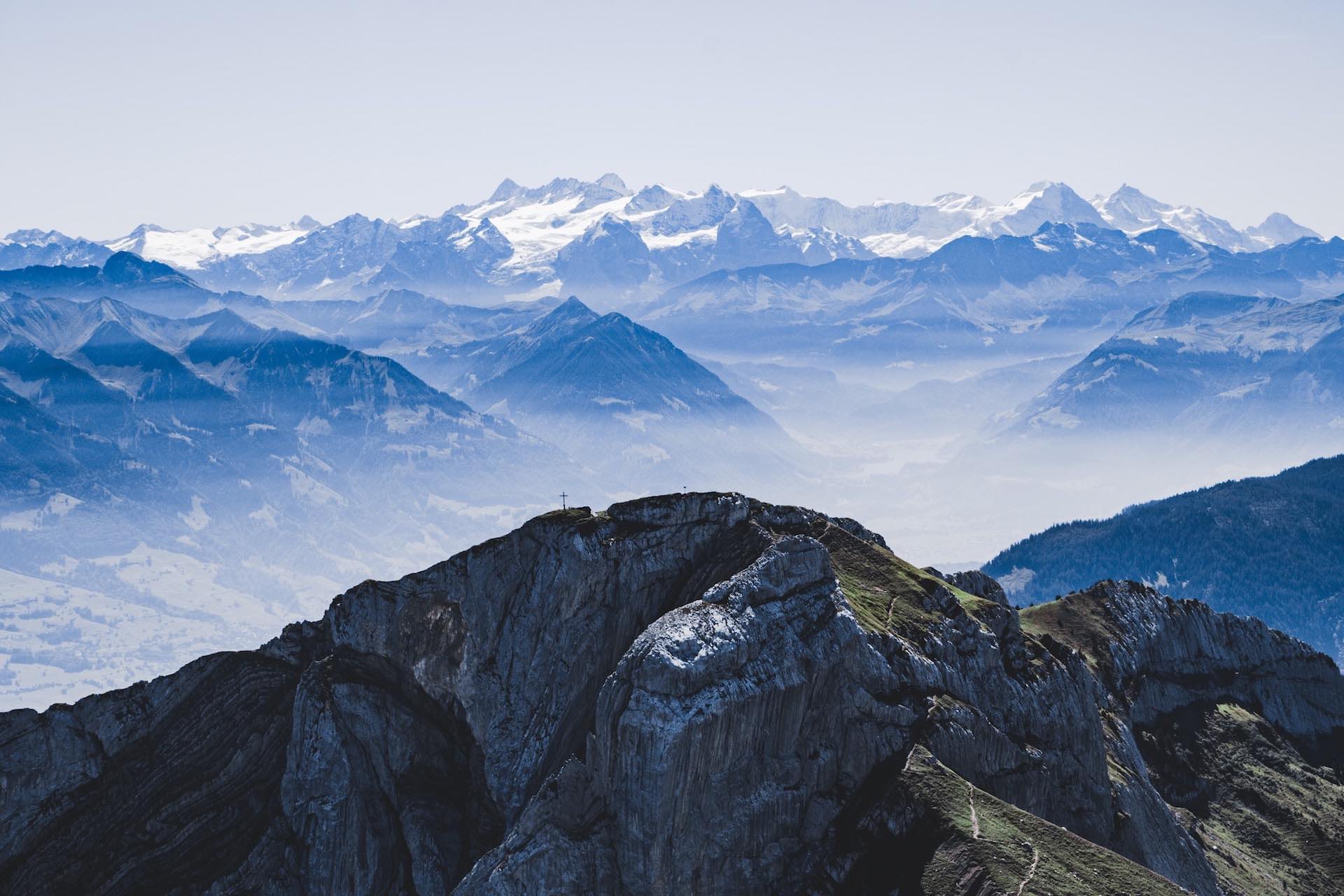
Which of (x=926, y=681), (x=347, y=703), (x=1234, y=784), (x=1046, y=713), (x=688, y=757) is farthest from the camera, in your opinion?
(x=1234, y=784)

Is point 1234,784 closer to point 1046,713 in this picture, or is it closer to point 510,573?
point 1046,713

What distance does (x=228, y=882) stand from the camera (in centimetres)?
7019

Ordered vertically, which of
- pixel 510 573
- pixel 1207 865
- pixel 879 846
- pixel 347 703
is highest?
pixel 510 573

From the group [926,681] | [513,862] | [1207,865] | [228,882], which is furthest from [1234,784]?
[228,882]

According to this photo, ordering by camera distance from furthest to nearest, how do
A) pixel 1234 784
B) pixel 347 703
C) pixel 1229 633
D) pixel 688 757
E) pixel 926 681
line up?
pixel 1229 633 < pixel 1234 784 < pixel 347 703 < pixel 926 681 < pixel 688 757

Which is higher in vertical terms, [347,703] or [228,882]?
[347,703]

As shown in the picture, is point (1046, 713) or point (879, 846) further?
point (1046, 713)

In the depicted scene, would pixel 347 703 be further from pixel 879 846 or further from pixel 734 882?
pixel 879 846

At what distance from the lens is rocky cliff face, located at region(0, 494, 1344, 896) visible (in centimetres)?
5700

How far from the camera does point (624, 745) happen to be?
187 ft

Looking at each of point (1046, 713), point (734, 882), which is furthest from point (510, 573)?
point (1046, 713)

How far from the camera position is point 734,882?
57.8 meters

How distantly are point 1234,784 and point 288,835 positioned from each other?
64.6m

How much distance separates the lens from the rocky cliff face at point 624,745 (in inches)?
2244
